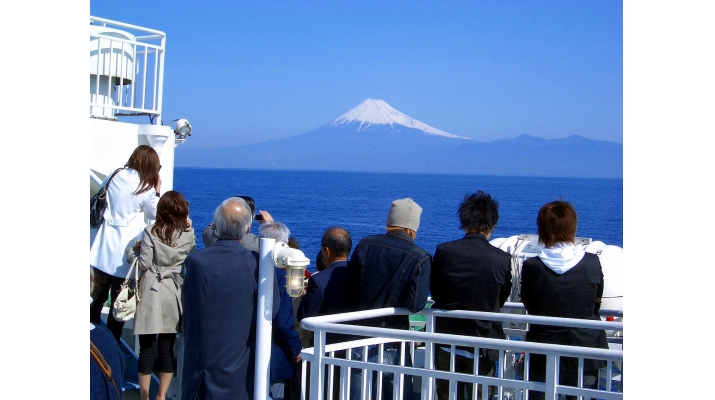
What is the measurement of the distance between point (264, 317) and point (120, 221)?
164 cm

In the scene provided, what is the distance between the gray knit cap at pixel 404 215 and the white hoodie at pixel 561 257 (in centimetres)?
77

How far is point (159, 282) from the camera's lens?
453 centimetres

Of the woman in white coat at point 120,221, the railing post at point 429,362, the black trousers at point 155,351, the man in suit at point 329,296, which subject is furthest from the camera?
the woman in white coat at point 120,221

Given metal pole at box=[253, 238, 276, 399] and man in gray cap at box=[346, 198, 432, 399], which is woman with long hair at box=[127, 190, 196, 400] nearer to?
metal pole at box=[253, 238, 276, 399]

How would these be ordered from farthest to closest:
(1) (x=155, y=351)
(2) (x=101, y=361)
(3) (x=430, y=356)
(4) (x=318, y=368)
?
(1) (x=155, y=351) → (3) (x=430, y=356) → (4) (x=318, y=368) → (2) (x=101, y=361)

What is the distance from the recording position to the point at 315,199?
98750mm

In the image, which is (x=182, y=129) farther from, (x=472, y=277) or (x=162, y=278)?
(x=472, y=277)

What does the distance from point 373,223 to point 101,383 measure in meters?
62.4

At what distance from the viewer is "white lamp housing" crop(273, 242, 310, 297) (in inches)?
140

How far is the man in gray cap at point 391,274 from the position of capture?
4164 mm

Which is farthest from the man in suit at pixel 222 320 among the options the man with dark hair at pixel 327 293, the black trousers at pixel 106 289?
A: the black trousers at pixel 106 289

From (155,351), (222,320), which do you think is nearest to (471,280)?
(222,320)

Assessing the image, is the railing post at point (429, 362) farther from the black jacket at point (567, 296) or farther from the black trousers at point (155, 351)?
the black trousers at point (155, 351)

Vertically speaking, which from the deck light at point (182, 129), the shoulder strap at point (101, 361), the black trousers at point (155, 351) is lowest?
the black trousers at point (155, 351)
